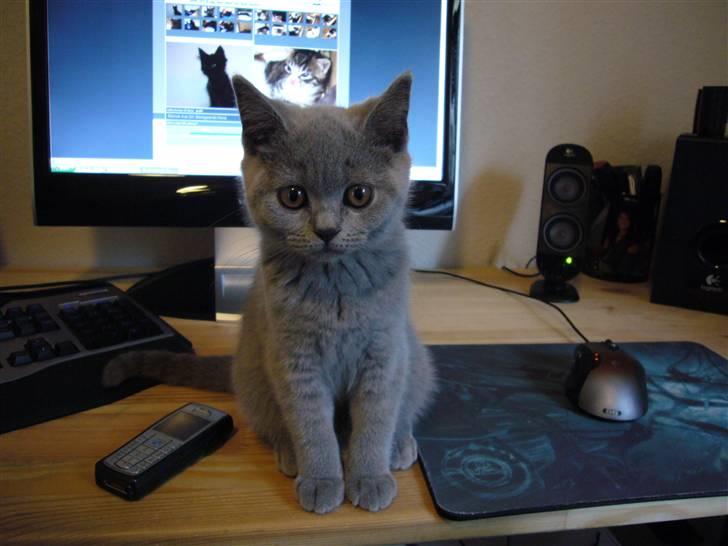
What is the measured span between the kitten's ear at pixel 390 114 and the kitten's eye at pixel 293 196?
0.10 metres

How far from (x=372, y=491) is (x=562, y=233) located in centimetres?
73

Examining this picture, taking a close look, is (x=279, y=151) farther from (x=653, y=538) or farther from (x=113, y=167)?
(x=653, y=538)

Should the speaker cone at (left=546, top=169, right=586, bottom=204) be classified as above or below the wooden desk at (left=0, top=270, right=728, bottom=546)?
above

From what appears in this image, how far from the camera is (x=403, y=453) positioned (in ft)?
1.90

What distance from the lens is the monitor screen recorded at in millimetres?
875

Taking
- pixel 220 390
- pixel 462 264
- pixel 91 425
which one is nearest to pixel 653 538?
pixel 462 264

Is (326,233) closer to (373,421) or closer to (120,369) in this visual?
(373,421)

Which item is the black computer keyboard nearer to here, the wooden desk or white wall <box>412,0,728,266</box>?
the wooden desk

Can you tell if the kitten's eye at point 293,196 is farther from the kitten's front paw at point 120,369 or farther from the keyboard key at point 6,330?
the keyboard key at point 6,330

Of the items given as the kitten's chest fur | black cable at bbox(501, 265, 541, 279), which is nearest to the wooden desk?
the kitten's chest fur

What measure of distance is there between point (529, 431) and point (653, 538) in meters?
0.71

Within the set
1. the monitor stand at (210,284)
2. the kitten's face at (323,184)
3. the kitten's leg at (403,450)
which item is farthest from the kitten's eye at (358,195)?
the monitor stand at (210,284)

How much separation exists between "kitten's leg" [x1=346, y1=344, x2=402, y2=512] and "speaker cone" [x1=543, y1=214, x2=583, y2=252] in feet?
1.93

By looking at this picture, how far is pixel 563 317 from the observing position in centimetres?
96
